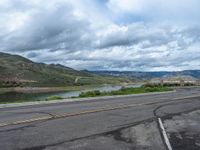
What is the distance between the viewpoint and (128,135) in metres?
8.96

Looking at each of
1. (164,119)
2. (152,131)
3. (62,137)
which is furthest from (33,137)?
(164,119)

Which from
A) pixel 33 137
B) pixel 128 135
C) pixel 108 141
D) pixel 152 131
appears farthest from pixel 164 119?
pixel 33 137

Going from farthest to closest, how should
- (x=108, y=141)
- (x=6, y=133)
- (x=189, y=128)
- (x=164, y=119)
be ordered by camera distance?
(x=164, y=119) < (x=189, y=128) < (x=6, y=133) < (x=108, y=141)

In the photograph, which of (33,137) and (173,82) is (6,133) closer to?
(33,137)

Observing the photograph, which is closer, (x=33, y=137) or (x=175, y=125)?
(x=33, y=137)

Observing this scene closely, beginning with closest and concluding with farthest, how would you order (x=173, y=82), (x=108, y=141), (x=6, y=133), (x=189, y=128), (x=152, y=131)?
(x=108, y=141), (x=6, y=133), (x=152, y=131), (x=189, y=128), (x=173, y=82)

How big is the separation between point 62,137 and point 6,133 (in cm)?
160

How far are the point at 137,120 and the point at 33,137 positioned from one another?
4.82 metres

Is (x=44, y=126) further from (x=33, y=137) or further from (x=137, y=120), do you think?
(x=137, y=120)

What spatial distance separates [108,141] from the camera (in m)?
8.04

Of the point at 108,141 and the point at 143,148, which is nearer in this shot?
the point at 143,148

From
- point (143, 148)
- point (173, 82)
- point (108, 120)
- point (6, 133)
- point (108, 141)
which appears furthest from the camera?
point (173, 82)

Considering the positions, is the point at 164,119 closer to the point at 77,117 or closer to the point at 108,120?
the point at 108,120

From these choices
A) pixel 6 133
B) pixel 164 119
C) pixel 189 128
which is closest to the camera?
pixel 6 133
